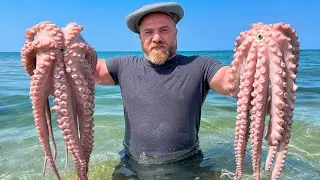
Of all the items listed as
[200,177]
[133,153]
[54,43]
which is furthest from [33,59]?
[200,177]

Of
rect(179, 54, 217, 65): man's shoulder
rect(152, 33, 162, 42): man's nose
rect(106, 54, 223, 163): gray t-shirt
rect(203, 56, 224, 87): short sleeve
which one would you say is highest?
rect(152, 33, 162, 42): man's nose

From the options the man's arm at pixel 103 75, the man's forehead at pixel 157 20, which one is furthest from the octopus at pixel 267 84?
the man's arm at pixel 103 75

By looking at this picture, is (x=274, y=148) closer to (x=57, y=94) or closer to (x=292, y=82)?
(x=292, y=82)

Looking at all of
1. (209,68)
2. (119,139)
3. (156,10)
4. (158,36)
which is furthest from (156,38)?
(119,139)

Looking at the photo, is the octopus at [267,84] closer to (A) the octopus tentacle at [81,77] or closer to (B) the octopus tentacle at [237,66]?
(B) the octopus tentacle at [237,66]

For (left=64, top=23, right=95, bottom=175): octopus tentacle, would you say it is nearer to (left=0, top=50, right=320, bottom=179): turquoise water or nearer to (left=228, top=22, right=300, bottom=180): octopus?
(left=228, top=22, right=300, bottom=180): octopus

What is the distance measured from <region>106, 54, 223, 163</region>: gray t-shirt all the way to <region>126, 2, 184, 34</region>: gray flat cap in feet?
1.89

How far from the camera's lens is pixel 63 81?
3.32 m

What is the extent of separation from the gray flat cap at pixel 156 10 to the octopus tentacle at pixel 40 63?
6.70ft

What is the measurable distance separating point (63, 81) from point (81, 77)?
0.50 feet

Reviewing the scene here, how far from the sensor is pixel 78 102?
3.45 meters

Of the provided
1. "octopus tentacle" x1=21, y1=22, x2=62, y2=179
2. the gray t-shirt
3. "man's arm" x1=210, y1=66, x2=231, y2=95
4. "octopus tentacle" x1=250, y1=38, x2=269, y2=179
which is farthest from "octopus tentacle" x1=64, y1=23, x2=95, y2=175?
"man's arm" x1=210, y1=66, x2=231, y2=95

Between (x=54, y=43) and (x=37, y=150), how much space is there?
4915mm

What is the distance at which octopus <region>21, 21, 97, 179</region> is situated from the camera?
10.8 ft
